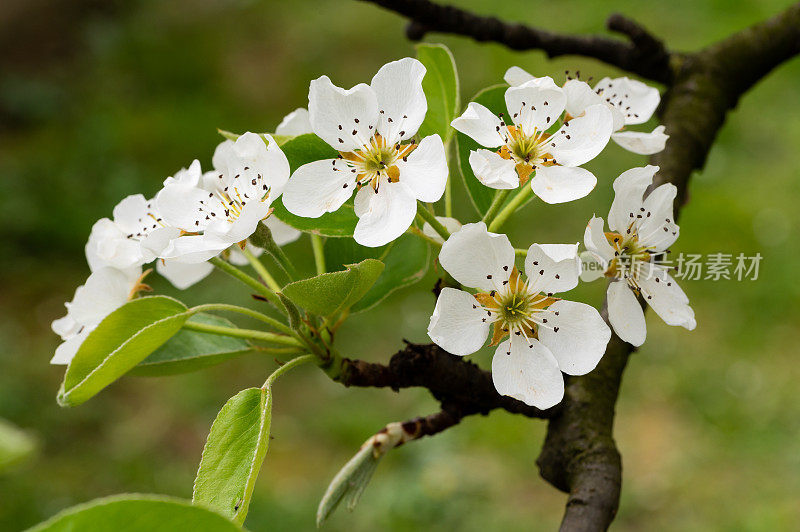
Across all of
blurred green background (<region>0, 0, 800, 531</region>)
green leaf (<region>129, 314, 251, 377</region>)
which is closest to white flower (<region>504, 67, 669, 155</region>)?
green leaf (<region>129, 314, 251, 377</region>)

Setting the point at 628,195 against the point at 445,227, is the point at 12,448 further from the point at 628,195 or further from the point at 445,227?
the point at 628,195

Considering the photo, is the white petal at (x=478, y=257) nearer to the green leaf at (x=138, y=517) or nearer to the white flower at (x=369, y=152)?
the white flower at (x=369, y=152)

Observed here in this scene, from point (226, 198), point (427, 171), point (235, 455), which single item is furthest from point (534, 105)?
point (235, 455)

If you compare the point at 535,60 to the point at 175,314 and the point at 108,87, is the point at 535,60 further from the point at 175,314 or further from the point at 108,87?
the point at 175,314

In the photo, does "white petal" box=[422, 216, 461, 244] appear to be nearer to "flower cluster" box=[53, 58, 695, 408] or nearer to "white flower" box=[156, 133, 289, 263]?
"flower cluster" box=[53, 58, 695, 408]

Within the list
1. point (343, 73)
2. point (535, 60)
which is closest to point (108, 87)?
point (343, 73)

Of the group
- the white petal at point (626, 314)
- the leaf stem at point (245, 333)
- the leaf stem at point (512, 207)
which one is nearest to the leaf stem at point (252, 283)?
the leaf stem at point (245, 333)

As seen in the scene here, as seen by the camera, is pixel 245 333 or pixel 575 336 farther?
pixel 245 333
